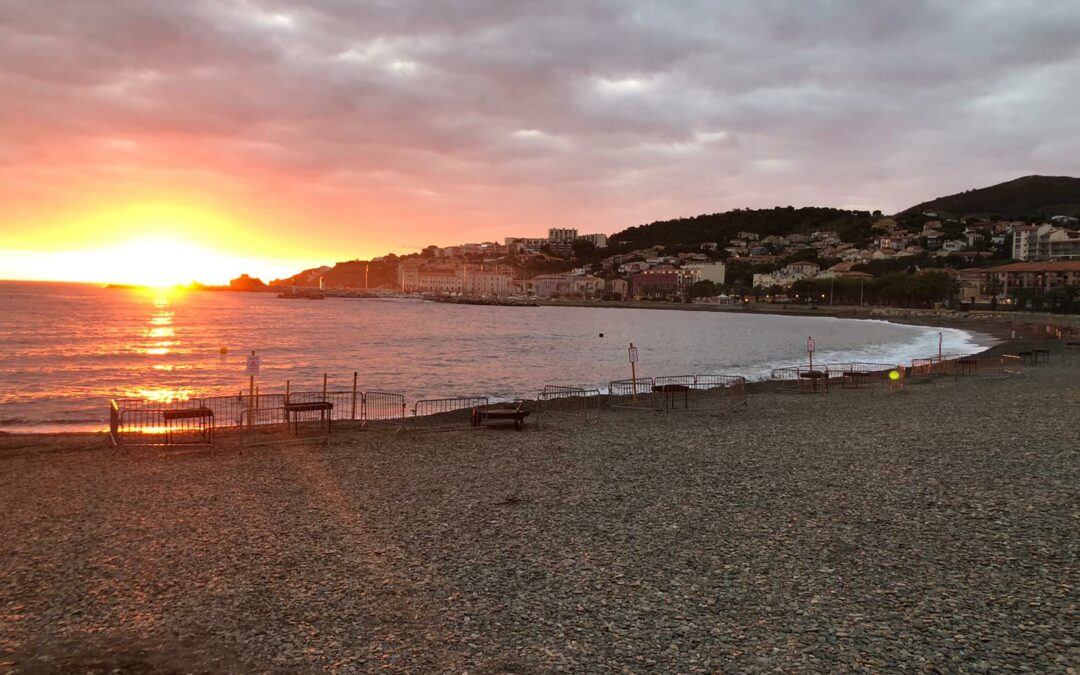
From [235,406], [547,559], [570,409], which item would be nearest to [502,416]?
[570,409]

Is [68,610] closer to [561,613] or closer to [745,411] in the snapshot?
[561,613]

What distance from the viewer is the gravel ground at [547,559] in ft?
19.3

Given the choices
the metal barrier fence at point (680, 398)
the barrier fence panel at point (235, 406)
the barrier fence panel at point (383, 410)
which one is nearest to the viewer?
the barrier fence panel at point (383, 410)

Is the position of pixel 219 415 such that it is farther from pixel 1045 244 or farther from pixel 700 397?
pixel 1045 244

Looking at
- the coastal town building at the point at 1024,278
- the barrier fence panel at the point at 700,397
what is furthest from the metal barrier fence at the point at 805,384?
the coastal town building at the point at 1024,278

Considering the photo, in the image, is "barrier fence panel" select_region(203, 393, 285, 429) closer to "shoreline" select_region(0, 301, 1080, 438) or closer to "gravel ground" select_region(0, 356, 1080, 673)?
"shoreline" select_region(0, 301, 1080, 438)

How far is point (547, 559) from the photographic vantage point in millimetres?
7980

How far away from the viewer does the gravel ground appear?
19.3 ft

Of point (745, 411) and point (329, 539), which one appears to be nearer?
point (329, 539)

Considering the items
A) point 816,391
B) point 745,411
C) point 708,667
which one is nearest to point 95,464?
point 708,667

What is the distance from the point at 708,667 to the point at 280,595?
432cm

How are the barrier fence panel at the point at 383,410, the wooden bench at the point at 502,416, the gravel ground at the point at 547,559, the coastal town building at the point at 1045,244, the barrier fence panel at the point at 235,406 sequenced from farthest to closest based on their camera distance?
the coastal town building at the point at 1045,244, the barrier fence panel at the point at 235,406, the barrier fence panel at the point at 383,410, the wooden bench at the point at 502,416, the gravel ground at the point at 547,559

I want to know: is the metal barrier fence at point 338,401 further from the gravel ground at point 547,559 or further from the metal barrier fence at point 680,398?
the metal barrier fence at point 680,398

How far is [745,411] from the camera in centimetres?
2077
